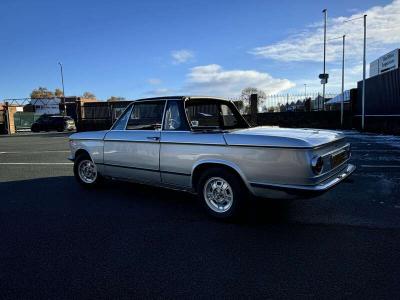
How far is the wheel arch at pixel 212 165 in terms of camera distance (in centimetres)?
426

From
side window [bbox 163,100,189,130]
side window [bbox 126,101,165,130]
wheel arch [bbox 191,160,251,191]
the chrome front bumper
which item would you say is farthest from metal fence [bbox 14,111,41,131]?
the chrome front bumper

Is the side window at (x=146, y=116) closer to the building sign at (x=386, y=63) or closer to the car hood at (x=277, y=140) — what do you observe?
the car hood at (x=277, y=140)

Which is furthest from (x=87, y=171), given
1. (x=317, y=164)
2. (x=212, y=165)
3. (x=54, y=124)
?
(x=54, y=124)

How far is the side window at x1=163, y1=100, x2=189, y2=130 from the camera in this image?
499 centimetres

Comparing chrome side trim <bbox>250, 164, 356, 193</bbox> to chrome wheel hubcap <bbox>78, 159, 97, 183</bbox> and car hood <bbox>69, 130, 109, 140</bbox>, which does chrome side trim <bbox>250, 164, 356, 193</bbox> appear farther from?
chrome wheel hubcap <bbox>78, 159, 97, 183</bbox>

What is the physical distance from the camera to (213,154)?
14.6 feet

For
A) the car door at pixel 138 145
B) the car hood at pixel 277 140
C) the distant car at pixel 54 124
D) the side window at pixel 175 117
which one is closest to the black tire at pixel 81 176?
the car door at pixel 138 145

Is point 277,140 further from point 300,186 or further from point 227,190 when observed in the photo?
point 227,190

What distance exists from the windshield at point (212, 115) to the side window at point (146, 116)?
1.62 feet

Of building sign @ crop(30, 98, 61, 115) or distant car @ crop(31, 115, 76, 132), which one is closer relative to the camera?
distant car @ crop(31, 115, 76, 132)

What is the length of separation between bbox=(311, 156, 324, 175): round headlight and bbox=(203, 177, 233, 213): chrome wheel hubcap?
1.10m

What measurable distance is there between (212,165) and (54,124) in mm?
31517

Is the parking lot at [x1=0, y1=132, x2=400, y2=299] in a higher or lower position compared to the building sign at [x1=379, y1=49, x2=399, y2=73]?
lower

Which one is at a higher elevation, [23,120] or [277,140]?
[23,120]
